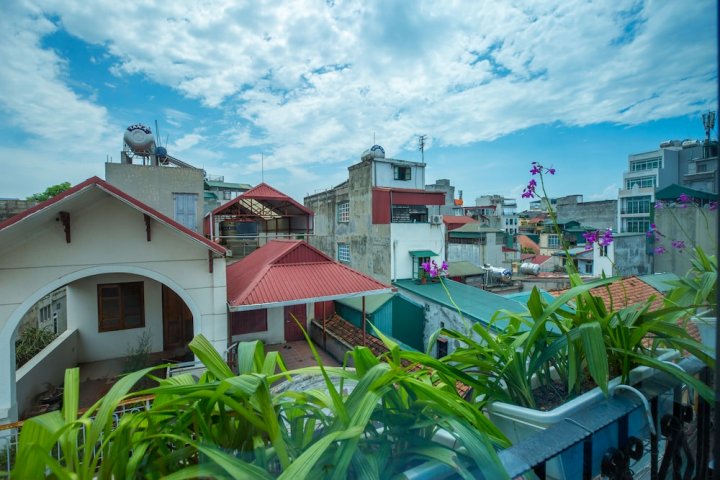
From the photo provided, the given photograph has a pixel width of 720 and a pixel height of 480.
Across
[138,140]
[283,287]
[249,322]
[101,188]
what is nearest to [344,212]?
[138,140]

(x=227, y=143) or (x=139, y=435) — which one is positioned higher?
(x=227, y=143)

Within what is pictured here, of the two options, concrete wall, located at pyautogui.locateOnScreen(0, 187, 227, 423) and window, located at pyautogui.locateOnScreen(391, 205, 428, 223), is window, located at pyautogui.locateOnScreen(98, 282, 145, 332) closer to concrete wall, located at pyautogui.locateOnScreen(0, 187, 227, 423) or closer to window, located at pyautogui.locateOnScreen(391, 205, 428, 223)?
concrete wall, located at pyautogui.locateOnScreen(0, 187, 227, 423)

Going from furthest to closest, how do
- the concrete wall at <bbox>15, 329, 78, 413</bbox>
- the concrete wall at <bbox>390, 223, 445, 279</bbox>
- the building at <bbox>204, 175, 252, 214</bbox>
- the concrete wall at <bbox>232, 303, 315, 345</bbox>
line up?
the building at <bbox>204, 175, 252, 214</bbox>
the concrete wall at <bbox>390, 223, 445, 279</bbox>
the concrete wall at <bbox>232, 303, 315, 345</bbox>
the concrete wall at <bbox>15, 329, 78, 413</bbox>

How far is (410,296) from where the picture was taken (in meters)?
10.6

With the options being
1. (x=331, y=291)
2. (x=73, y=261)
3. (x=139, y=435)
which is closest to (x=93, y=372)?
(x=73, y=261)

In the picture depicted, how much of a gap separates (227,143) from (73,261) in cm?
272

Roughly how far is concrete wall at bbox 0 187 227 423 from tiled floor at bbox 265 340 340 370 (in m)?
1.61

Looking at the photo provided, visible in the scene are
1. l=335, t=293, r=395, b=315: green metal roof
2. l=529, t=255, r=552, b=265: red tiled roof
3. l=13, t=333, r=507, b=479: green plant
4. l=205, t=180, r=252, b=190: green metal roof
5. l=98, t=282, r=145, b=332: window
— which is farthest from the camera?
l=529, t=255, r=552, b=265: red tiled roof

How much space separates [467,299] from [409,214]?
182 inches

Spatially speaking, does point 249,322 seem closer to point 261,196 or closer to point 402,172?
point 261,196

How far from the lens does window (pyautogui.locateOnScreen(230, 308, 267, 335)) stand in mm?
7133

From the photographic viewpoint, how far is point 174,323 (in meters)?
6.54

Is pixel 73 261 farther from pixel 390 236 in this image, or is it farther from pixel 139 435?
pixel 390 236

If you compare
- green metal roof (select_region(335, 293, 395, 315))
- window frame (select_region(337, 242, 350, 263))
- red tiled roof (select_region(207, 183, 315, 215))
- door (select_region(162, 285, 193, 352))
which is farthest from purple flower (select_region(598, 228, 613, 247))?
window frame (select_region(337, 242, 350, 263))
